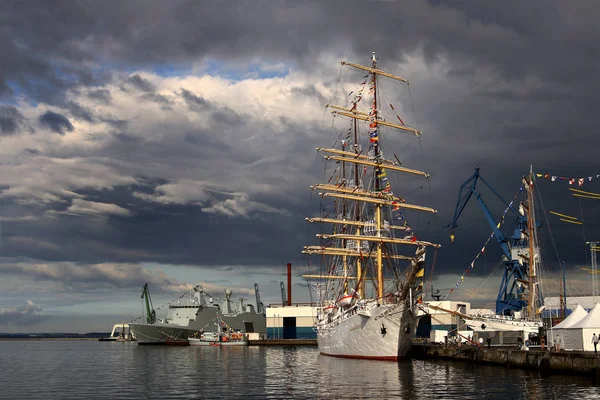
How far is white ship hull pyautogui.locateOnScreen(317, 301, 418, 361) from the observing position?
189ft

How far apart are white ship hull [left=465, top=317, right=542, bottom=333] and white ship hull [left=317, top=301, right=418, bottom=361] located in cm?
1468

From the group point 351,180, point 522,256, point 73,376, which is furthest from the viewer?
point 351,180

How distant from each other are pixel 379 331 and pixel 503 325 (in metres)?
23.1

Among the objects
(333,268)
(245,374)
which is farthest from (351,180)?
(245,374)

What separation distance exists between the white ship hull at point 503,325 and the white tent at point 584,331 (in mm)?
23304

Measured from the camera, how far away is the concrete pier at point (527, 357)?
4144cm

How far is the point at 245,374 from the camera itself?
52312 millimetres

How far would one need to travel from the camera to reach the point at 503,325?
245 feet

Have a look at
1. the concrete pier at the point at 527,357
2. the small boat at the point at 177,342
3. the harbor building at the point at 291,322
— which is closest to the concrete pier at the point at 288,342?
the harbor building at the point at 291,322

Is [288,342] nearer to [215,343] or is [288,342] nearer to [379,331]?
[215,343]

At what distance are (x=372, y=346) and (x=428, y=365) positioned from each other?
5554 mm

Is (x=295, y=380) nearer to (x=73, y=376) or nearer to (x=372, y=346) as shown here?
(x=372, y=346)

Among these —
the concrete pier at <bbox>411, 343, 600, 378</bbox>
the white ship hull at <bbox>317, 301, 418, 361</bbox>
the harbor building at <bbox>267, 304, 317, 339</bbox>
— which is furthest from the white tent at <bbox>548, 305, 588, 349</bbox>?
the harbor building at <bbox>267, 304, 317, 339</bbox>

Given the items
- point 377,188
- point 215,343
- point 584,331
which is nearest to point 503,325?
point 377,188
